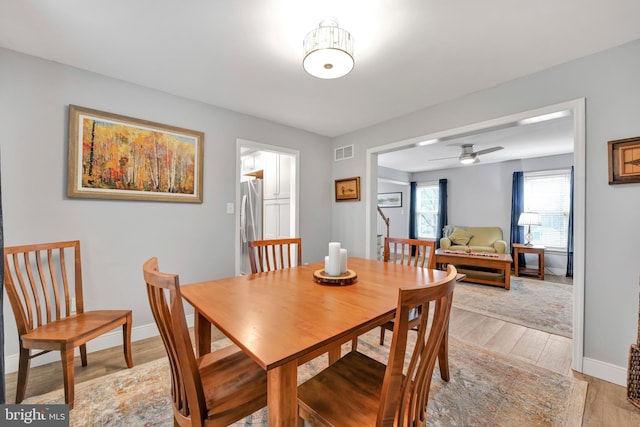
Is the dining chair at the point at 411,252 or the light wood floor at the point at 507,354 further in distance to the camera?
the dining chair at the point at 411,252

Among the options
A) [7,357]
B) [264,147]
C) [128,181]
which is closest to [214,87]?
[264,147]

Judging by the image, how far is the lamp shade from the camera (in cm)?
511

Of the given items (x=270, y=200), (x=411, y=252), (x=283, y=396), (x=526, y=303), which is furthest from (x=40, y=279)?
(x=526, y=303)

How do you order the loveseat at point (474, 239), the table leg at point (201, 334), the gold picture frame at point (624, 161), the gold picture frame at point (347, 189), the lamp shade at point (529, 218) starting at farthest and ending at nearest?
the loveseat at point (474, 239) → the lamp shade at point (529, 218) → the gold picture frame at point (347, 189) → the gold picture frame at point (624, 161) → the table leg at point (201, 334)

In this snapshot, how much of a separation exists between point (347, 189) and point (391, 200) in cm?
479

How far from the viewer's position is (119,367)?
200 centimetres

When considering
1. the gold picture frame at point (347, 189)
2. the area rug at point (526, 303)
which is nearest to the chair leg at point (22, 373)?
the gold picture frame at point (347, 189)

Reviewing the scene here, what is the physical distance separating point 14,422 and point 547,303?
16.5 feet

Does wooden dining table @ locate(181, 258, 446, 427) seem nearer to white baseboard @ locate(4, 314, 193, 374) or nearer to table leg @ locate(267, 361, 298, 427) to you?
table leg @ locate(267, 361, 298, 427)

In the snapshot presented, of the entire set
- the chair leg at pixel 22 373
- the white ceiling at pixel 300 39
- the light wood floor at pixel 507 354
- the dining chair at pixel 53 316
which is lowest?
the light wood floor at pixel 507 354

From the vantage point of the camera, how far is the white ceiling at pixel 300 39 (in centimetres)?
155

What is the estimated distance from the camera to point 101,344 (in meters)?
2.27

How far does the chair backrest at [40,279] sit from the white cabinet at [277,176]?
8.03 ft

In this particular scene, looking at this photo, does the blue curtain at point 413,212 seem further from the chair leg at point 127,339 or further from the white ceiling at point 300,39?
the chair leg at point 127,339
